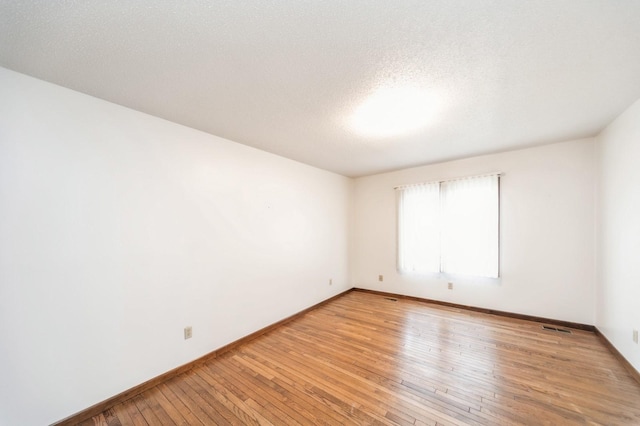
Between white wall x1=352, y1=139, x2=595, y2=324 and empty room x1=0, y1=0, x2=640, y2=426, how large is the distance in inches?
1.0

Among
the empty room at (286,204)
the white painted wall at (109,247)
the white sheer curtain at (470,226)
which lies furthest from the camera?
the white sheer curtain at (470,226)

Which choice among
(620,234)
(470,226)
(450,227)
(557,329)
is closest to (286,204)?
(450,227)

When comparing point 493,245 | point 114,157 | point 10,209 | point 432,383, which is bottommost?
point 432,383

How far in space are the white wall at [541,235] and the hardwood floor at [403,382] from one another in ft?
1.27

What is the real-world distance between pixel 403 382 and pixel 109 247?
8.89ft

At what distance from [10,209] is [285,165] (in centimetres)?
261

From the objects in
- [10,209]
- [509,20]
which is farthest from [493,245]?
[10,209]

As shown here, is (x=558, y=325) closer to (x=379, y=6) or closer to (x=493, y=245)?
(x=493, y=245)

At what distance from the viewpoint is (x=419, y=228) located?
4125mm

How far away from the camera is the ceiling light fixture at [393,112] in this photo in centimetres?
185

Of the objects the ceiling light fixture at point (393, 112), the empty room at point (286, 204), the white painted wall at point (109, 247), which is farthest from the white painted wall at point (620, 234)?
the white painted wall at point (109, 247)

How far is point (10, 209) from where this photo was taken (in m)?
1.50

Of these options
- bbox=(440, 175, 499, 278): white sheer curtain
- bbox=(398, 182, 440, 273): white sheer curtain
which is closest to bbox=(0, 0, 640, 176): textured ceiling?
bbox=(440, 175, 499, 278): white sheer curtain

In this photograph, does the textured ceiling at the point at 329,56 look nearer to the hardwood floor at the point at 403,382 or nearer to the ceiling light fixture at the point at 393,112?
the ceiling light fixture at the point at 393,112
